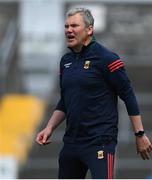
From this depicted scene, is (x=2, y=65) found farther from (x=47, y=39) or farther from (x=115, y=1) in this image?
(x=115, y=1)

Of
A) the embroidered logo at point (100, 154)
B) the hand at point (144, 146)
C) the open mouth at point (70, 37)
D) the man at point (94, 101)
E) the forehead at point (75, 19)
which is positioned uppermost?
the forehead at point (75, 19)

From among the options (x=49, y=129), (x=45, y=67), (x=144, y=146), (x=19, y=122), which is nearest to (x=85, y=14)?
(x=49, y=129)

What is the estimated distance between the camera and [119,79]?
491 centimetres

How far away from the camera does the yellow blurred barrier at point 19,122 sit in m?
11.5

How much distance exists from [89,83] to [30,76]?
7989mm

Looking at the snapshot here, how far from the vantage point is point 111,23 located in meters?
13.7

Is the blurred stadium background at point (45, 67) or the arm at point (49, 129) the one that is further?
the blurred stadium background at point (45, 67)

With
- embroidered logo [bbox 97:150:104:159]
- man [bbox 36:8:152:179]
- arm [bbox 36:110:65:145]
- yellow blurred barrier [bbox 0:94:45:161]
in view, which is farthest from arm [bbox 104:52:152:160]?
yellow blurred barrier [bbox 0:94:45:161]

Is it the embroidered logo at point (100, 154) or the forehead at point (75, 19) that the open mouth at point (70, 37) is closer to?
the forehead at point (75, 19)

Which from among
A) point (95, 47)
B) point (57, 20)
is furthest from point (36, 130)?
point (95, 47)

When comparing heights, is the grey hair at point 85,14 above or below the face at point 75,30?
above

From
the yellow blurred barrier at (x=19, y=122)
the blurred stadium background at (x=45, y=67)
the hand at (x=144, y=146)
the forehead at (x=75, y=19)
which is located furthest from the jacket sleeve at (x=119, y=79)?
the yellow blurred barrier at (x=19, y=122)

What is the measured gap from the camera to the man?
4.89 metres

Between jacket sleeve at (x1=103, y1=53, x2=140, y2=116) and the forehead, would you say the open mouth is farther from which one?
jacket sleeve at (x1=103, y1=53, x2=140, y2=116)
